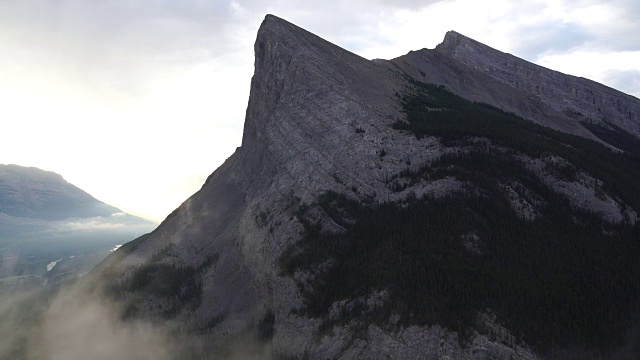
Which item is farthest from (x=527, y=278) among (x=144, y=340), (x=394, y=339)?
(x=144, y=340)

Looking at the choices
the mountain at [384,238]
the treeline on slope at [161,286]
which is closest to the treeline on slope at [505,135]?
the mountain at [384,238]

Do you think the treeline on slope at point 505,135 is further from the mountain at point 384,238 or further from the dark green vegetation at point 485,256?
the mountain at point 384,238

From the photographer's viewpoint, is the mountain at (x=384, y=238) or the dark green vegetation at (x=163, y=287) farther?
the dark green vegetation at (x=163, y=287)

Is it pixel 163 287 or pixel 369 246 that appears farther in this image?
pixel 163 287

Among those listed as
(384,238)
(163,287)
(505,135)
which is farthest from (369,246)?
(163,287)

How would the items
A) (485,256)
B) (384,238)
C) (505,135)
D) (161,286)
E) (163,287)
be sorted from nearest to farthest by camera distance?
(485,256) < (384,238) < (163,287) < (161,286) < (505,135)

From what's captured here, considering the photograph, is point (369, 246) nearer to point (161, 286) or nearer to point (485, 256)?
point (485, 256)

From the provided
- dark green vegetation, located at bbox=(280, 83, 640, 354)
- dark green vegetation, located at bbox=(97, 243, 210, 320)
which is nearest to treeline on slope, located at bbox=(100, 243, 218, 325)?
dark green vegetation, located at bbox=(97, 243, 210, 320)
